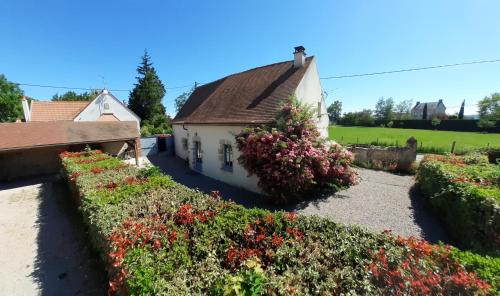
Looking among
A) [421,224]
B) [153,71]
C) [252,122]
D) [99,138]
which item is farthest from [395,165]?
[153,71]

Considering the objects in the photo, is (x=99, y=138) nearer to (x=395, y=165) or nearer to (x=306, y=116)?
(x=306, y=116)

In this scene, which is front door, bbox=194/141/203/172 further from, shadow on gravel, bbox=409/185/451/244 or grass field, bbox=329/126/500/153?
grass field, bbox=329/126/500/153

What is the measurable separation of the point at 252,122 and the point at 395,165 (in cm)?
997

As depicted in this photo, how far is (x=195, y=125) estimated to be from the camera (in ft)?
48.9

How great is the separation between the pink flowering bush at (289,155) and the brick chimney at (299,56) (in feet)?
13.8

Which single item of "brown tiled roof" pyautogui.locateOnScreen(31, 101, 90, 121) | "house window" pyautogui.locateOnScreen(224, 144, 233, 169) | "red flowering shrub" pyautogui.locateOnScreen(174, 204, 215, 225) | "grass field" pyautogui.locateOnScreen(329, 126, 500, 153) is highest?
"brown tiled roof" pyautogui.locateOnScreen(31, 101, 90, 121)

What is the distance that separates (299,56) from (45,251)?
44.0 ft

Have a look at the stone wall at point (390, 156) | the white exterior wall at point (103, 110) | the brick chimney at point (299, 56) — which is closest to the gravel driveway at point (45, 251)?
the brick chimney at point (299, 56)

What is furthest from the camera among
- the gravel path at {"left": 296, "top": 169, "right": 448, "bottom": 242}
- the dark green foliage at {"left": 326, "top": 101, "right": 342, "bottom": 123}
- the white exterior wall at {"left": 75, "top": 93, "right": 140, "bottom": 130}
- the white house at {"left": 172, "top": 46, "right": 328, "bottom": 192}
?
the dark green foliage at {"left": 326, "top": 101, "right": 342, "bottom": 123}

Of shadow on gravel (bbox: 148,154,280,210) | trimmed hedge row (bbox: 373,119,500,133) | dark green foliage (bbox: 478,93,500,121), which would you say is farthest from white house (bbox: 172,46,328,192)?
dark green foliage (bbox: 478,93,500,121)

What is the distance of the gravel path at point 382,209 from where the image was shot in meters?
7.20

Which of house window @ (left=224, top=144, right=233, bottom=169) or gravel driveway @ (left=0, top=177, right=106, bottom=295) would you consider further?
house window @ (left=224, top=144, right=233, bottom=169)

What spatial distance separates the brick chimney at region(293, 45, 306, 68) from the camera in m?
12.6

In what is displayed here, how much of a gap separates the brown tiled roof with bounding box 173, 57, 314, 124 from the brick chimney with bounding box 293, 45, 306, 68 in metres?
0.29
